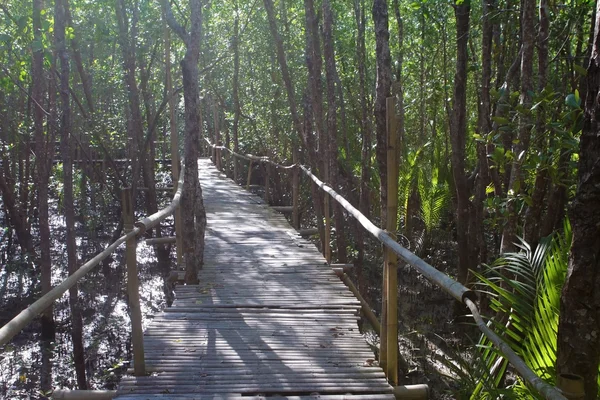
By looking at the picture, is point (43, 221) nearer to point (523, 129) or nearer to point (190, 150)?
point (190, 150)

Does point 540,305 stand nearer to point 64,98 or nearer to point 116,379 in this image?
point 116,379

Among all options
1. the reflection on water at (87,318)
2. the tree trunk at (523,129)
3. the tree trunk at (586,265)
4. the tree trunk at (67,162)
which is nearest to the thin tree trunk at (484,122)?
the tree trunk at (523,129)

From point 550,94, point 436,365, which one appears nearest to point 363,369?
point 550,94

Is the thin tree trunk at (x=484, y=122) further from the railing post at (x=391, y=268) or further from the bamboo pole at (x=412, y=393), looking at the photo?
the bamboo pole at (x=412, y=393)

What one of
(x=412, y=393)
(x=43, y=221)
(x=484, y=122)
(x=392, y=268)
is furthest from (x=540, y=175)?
(x=43, y=221)

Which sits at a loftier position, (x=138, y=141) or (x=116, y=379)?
(x=138, y=141)

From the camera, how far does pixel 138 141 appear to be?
10367 millimetres

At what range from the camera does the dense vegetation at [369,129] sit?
3.43 m

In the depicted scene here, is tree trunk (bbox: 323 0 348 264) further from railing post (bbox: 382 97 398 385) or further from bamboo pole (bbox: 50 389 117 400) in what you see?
bamboo pole (bbox: 50 389 117 400)

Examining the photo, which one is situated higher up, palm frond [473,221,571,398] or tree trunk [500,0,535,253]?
tree trunk [500,0,535,253]

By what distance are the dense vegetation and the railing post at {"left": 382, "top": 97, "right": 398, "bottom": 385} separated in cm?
39

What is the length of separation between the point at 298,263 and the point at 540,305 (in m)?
3.87

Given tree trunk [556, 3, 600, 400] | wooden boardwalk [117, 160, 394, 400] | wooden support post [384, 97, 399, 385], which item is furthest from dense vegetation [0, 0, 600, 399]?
wooden boardwalk [117, 160, 394, 400]

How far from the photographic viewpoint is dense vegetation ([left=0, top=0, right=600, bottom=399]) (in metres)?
3.43
